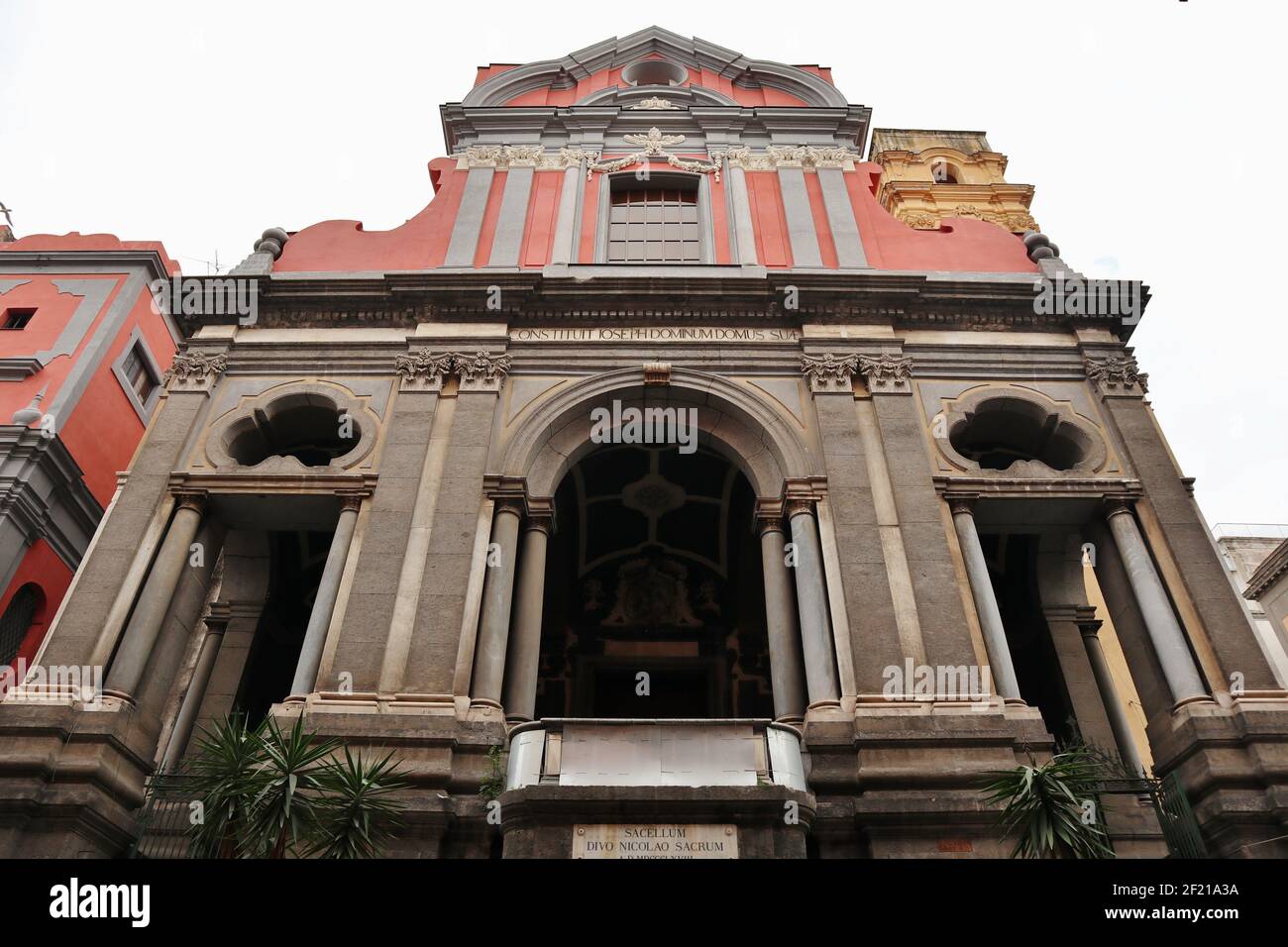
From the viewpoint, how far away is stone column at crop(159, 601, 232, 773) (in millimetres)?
15311

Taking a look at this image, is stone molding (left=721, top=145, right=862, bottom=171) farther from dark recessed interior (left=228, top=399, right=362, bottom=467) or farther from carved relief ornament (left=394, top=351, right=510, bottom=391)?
dark recessed interior (left=228, top=399, right=362, bottom=467)

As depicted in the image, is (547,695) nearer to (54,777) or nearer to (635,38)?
(54,777)

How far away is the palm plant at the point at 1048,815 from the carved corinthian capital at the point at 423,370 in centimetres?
1079

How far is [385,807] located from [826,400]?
9601 mm

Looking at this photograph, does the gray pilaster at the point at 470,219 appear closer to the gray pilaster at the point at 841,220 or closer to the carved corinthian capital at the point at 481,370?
the carved corinthian capital at the point at 481,370

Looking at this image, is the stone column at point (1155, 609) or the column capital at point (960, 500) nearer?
the stone column at point (1155, 609)

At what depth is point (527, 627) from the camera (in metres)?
13.5

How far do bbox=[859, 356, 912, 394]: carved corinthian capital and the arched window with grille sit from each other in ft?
56.9

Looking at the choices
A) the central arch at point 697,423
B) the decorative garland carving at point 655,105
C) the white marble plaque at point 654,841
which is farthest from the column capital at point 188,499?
the decorative garland carving at point 655,105

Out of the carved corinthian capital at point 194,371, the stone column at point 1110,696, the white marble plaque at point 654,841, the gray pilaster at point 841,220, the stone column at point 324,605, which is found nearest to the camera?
the white marble plaque at point 654,841

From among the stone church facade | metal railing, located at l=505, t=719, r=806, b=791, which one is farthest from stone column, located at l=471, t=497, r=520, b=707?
metal railing, located at l=505, t=719, r=806, b=791

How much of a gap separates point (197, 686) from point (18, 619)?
17.8ft

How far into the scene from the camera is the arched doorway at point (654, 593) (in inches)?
757
